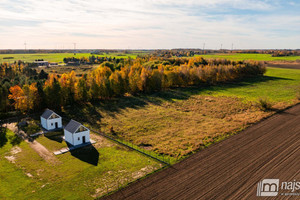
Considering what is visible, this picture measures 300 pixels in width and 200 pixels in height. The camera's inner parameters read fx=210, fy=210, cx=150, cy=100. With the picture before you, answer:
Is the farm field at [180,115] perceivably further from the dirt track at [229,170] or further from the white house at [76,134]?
the white house at [76,134]

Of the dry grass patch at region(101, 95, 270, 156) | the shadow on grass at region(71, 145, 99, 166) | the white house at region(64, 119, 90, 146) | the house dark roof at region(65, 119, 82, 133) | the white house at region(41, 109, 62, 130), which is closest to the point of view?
the shadow on grass at region(71, 145, 99, 166)

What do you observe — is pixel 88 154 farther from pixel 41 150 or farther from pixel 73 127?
pixel 41 150

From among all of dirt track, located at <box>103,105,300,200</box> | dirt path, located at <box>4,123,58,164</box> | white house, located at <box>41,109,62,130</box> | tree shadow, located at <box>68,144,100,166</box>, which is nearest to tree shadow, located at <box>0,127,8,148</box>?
dirt path, located at <box>4,123,58,164</box>

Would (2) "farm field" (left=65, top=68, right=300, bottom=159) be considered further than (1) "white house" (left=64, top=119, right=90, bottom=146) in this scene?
Yes

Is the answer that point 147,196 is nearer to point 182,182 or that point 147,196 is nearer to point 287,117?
point 182,182

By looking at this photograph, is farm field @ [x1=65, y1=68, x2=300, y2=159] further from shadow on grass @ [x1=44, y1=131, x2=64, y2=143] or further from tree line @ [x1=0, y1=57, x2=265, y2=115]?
shadow on grass @ [x1=44, y1=131, x2=64, y2=143]

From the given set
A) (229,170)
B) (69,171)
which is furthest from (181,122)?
(69,171)

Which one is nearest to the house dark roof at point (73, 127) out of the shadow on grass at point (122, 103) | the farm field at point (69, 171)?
the farm field at point (69, 171)

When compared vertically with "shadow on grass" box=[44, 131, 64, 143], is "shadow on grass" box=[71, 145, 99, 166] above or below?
below
